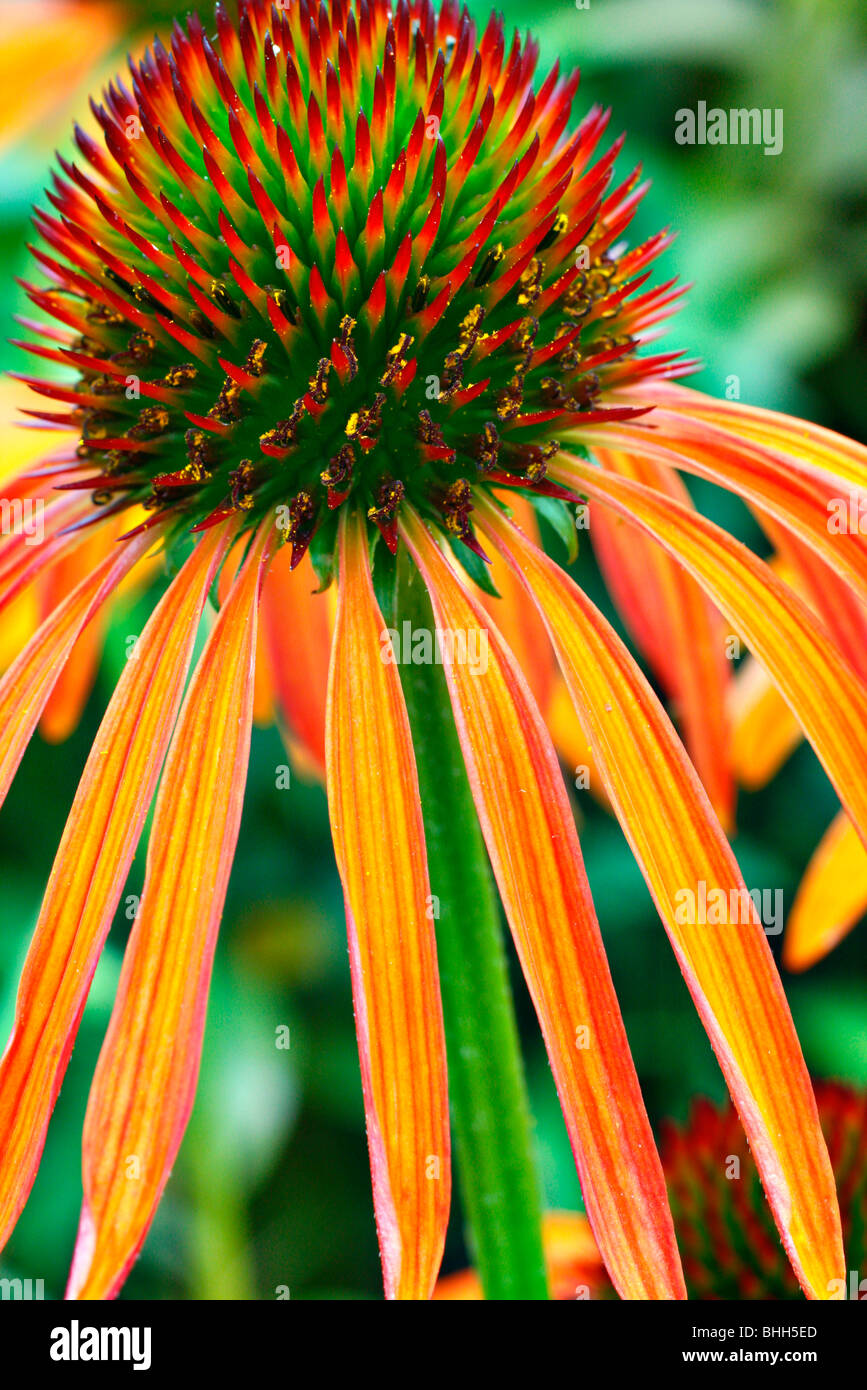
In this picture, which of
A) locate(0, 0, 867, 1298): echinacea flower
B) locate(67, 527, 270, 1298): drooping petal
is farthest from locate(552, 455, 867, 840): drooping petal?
locate(67, 527, 270, 1298): drooping petal

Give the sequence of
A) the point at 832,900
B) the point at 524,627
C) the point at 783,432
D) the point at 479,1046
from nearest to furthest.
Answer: the point at 479,1046
the point at 783,432
the point at 832,900
the point at 524,627

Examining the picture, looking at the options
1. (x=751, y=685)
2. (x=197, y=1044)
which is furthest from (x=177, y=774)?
(x=751, y=685)

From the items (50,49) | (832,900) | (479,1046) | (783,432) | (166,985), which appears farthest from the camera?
(50,49)

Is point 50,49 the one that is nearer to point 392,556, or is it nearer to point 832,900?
point 392,556

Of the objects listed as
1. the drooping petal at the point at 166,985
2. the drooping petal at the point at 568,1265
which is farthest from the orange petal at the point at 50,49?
the drooping petal at the point at 568,1265

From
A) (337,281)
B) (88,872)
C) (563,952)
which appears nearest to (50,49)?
(337,281)

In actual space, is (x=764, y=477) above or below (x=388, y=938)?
above

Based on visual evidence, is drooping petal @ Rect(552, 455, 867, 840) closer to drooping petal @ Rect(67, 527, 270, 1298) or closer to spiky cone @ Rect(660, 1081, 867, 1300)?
drooping petal @ Rect(67, 527, 270, 1298)

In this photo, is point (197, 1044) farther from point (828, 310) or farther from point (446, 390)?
point (828, 310)
